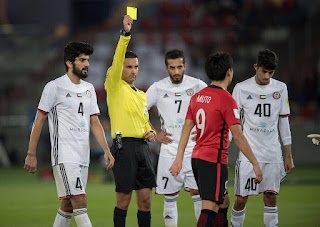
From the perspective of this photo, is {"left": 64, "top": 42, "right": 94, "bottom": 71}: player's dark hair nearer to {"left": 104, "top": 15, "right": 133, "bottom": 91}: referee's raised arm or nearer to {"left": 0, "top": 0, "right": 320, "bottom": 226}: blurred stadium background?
{"left": 104, "top": 15, "right": 133, "bottom": 91}: referee's raised arm

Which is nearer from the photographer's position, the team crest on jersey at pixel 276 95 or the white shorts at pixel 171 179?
the team crest on jersey at pixel 276 95

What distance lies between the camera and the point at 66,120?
6750 mm

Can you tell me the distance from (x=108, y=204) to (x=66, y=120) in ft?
18.0

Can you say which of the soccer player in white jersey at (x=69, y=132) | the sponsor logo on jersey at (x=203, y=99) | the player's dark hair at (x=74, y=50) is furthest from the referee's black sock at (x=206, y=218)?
the player's dark hair at (x=74, y=50)

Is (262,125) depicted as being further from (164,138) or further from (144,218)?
(144,218)

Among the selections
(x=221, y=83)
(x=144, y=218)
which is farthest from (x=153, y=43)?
(x=221, y=83)

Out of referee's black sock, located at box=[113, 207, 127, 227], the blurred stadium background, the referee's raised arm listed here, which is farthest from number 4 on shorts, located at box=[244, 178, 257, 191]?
the blurred stadium background

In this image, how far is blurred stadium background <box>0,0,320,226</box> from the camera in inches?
865

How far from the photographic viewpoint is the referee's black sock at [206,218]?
19.7 feet

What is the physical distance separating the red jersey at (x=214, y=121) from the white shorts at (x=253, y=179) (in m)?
1.41

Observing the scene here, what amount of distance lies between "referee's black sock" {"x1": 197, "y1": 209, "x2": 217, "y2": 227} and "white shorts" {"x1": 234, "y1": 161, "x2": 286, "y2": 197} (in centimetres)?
151

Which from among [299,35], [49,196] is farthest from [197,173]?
[299,35]

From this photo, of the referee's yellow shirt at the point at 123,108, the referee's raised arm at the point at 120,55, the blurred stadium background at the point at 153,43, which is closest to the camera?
the referee's raised arm at the point at 120,55

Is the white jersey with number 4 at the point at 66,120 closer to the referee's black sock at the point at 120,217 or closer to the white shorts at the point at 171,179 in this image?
the referee's black sock at the point at 120,217
